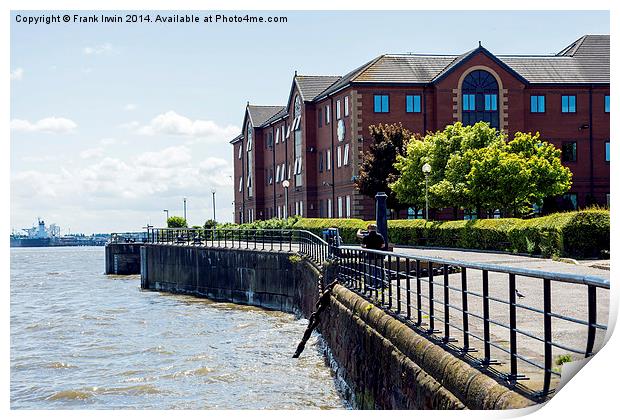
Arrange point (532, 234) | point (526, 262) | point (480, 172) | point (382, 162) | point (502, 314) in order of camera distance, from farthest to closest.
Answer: point (382, 162)
point (480, 172)
point (532, 234)
point (526, 262)
point (502, 314)

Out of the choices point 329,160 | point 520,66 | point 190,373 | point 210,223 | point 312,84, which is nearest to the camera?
point 190,373

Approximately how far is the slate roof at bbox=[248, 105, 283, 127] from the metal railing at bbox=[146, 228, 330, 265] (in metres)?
23.9

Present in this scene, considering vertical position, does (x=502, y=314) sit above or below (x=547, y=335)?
below

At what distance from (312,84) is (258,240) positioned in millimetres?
23806

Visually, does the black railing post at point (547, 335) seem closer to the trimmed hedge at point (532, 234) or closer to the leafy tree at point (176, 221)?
the trimmed hedge at point (532, 234)

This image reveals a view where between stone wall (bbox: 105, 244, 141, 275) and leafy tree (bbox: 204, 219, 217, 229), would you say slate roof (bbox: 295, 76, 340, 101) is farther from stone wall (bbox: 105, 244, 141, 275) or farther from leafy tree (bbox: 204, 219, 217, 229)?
stone wall (bbox: 105, 244, 141, 275)

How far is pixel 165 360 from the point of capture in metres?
23.4

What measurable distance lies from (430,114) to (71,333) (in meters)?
33.3

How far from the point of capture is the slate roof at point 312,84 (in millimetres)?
66938

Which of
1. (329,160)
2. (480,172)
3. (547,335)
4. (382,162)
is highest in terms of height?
(329,160)

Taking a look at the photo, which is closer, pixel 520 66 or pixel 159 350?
pixel 159 350

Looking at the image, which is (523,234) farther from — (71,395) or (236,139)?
(236,139)

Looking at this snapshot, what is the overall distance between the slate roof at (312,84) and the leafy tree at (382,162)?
41.9 ft

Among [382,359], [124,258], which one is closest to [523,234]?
[382,359]
